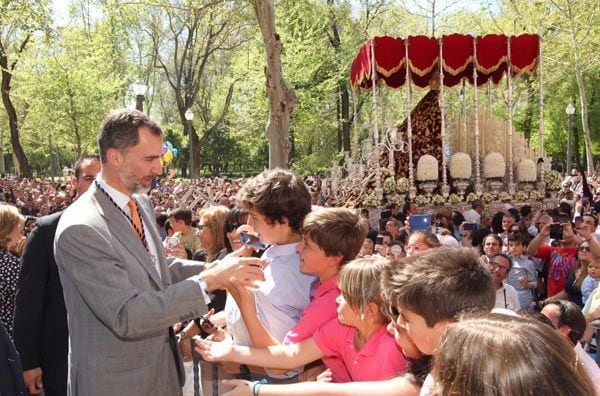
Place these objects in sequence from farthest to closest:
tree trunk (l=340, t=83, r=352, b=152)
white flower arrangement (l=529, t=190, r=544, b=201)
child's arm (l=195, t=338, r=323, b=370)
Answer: tree trunk (l=340, t=83, r=352, b=152)
white flower arrangement (l=529, t=190, r=544, b=201)
child's arm (l=195, t=338, r=323, b=370)

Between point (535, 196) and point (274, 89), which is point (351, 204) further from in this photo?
point (535, 196)

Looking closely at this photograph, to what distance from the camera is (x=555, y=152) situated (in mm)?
42844

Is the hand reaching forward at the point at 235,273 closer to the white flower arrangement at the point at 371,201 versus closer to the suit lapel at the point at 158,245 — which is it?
the suit lapel at the point at 158,245

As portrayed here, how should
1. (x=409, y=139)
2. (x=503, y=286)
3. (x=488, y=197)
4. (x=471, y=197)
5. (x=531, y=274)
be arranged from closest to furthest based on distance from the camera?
(x=503, y=286) → (x=531, y=274) → (x=471, y=197) → (x=409, y=139) → (x=488, y=197)

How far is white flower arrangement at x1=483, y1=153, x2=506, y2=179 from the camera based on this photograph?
1555 centimetres

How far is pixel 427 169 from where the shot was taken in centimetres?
1483

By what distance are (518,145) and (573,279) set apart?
11534mm

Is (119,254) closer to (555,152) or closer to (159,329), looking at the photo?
(159,329)

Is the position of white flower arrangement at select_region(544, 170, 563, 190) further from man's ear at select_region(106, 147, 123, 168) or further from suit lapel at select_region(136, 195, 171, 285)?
man's ear at select_region(106, 147, 123, 168)

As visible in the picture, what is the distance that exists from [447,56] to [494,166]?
3.00m

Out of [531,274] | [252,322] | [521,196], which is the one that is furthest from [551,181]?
[252,322]

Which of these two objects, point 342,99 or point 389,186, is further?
point 342,99

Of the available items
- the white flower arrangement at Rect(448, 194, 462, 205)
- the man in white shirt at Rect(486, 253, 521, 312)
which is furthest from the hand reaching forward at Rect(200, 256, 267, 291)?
the white flower arrangement at Rect(448, 194, 462, 205)

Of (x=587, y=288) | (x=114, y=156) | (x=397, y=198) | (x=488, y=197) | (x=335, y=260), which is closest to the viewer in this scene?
(x=114, y=156)
